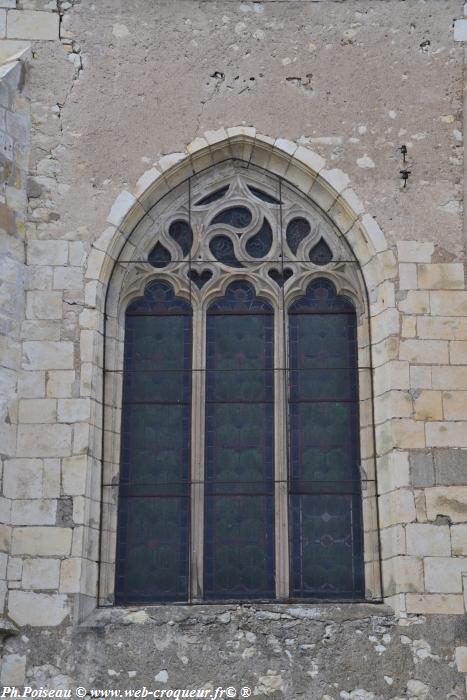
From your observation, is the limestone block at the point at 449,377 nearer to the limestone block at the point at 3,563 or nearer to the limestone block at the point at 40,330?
the limestone block at the point at 40,330

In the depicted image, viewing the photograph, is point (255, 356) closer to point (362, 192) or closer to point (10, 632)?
point (362, 192)

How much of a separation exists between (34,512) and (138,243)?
2.17m

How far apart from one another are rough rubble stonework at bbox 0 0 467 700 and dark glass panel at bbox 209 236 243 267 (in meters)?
0.53

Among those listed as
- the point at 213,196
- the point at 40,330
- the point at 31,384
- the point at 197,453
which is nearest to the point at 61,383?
the point at 31,384

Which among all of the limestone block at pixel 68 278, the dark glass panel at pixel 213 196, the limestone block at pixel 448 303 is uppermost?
the dark glass panel at pixel 213 196

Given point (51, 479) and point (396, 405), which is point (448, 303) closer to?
point (396, 405)

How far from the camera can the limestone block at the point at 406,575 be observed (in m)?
8.41

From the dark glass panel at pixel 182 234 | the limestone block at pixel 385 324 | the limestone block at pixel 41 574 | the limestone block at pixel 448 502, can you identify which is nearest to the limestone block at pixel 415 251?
the limestone block at pixel 385 324

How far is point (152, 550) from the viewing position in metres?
8.91

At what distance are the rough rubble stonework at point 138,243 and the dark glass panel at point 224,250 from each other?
1.73ft

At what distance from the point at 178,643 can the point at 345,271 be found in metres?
2.95

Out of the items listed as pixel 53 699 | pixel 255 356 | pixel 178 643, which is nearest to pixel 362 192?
pixel 255 356

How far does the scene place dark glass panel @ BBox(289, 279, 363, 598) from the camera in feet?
29.0

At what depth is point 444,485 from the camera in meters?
8.66
